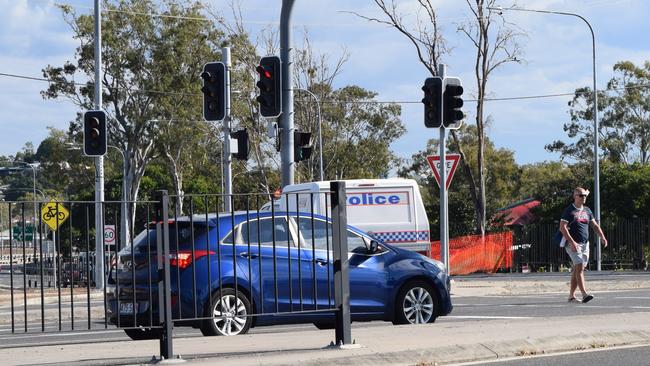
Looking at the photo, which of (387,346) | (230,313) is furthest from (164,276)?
(230,313)

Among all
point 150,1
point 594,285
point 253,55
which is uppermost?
point 150,1

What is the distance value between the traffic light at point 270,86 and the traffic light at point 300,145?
1.46 metres

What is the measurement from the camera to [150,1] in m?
53.0

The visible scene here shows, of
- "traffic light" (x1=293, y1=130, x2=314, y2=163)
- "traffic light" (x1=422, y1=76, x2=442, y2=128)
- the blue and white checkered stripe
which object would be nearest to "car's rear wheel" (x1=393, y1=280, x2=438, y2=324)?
"traffic light" (x1=422, y1=76, x2=442, y2=128)

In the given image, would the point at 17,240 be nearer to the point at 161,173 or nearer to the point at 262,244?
the point at 262,244

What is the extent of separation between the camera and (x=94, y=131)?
23859 mm

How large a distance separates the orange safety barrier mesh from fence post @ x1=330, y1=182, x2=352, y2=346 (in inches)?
1236

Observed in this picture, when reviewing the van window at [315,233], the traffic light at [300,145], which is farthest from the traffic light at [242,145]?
the van window at [315,233]

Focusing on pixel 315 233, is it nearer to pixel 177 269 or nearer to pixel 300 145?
pixel 177 269

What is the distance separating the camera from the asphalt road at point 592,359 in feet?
33.3

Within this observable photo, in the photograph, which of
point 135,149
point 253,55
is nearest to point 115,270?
point 253,55

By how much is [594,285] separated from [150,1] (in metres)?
33.0

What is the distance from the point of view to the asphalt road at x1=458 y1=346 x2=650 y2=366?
399 inches

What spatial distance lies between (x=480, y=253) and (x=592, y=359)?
33.5 metres
